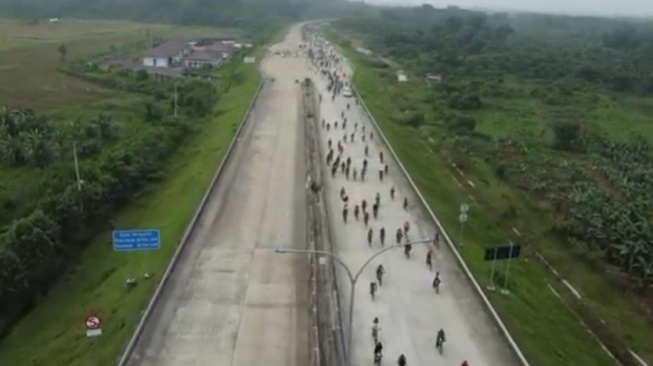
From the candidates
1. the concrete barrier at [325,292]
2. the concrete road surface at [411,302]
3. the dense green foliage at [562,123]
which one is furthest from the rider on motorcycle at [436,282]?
the dense green foliage at [562,123]

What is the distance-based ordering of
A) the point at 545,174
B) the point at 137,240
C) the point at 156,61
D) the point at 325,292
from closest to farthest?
the point at 325,292, the point at 137,240, the point at 545,174, the point at 156,61

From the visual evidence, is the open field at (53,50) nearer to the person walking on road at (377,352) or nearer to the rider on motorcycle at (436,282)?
the rider on motorcycle at (436,282)

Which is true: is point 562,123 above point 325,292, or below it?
above

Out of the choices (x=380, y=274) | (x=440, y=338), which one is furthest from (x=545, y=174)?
(x=440, y=338)

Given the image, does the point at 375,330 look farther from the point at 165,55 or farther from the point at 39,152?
the point at 165,55

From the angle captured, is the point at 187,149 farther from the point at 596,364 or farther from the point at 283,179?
the point at 596,364
